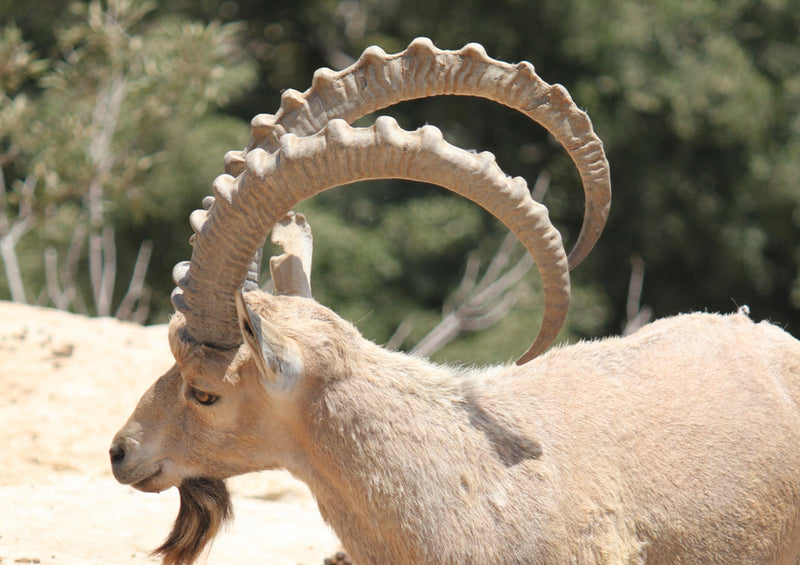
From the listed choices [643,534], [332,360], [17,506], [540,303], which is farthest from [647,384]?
[540,303]

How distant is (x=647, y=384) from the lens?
4.21 m

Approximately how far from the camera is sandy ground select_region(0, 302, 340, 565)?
17.4 feet

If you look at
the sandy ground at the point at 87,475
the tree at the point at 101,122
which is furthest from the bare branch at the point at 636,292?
the sandy ground at the point at 87,475

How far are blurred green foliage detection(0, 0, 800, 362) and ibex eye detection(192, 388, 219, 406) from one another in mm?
9861

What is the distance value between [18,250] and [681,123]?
10342mm

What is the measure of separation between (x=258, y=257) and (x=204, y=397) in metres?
0.64

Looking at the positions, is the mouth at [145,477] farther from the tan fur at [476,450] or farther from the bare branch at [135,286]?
the bare branch at [135,286]

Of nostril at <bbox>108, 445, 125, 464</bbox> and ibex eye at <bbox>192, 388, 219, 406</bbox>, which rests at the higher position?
ibex eye at <bbox>192, 388, 219, 406</bbox>

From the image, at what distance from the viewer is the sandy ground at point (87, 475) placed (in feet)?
17.4

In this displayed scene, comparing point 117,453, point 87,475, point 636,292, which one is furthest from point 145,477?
point 636,292

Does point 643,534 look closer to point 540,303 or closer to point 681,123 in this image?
point 540,303

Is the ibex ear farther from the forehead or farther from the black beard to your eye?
the black beard

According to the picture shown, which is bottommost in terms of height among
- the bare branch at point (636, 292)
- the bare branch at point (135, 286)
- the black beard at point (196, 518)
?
the bare branch at point (135, 286)

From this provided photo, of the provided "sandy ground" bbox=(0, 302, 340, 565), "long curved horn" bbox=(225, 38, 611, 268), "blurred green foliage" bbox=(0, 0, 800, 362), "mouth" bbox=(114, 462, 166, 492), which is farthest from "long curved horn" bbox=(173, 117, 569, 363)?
"blurred green foliage" bbox=(0, 0, 800, 362)
